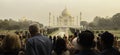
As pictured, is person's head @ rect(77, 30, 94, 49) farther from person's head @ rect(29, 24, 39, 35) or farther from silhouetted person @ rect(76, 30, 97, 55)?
person's head @ rect(29, 24, 39, 35)

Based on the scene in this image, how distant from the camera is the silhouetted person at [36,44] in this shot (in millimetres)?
9945

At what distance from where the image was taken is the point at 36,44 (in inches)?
A: 399

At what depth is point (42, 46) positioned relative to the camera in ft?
33.7

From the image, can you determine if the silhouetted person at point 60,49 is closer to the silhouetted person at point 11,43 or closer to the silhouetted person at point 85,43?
the silhouetted person at point 11,43

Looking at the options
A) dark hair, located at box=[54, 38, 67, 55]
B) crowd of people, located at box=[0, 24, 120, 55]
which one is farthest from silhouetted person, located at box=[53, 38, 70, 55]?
crowd of people, located at box=[0, 24, 120, 55]

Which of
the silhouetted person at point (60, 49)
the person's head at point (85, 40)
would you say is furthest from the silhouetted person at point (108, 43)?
the silhouetted person at point (60, 49)

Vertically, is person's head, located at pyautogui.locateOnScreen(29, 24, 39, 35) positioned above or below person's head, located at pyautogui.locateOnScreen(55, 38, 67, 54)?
above

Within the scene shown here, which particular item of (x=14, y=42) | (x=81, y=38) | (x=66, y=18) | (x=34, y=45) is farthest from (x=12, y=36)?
(x=66, y=18)

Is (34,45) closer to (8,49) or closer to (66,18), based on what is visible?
(8,49)

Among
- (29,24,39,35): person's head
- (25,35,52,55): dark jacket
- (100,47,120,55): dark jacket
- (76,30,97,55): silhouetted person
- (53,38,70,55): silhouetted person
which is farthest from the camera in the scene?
(53,38,70,55): silhouetted person

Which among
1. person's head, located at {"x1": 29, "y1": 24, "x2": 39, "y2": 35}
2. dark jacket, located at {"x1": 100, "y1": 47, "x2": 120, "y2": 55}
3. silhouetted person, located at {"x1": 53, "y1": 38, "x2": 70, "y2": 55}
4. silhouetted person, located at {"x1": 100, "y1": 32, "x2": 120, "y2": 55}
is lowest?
silhouetted person, located at {"x1": 53, "y1": 38, "x2": 70, "y2": 55}

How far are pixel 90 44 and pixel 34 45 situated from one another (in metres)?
1.99

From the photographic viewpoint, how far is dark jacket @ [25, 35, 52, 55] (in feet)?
32.6

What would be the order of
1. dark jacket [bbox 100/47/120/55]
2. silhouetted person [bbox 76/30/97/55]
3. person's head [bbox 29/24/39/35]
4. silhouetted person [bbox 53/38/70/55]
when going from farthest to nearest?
silhouetted person [bbox 53/38/70/55], person's head [bbox 29/24/39/35], dark jacket [bbox 100/47/120/55], silhouetted person [bbox 76/30/97/55]
